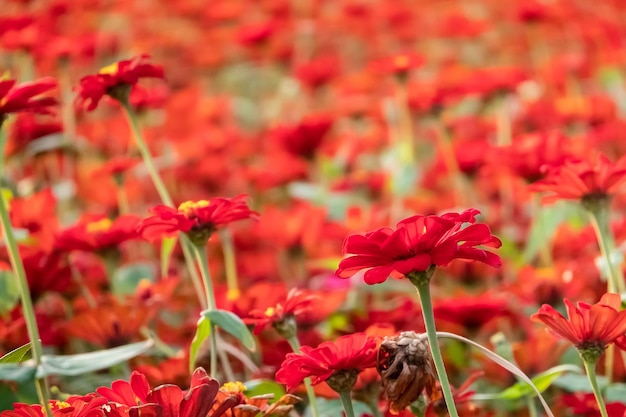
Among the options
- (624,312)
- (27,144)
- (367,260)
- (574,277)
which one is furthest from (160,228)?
(27,144)

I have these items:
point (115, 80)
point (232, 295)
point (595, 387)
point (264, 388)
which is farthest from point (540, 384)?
point (115, 80)

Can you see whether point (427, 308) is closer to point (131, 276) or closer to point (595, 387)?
point (595, 387)

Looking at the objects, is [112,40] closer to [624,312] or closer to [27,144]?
[27,144]

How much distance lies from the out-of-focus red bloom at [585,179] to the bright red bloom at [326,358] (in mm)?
239

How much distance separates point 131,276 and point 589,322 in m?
0.70

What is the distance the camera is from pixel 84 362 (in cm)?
80

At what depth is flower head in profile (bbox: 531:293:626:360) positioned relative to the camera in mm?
648

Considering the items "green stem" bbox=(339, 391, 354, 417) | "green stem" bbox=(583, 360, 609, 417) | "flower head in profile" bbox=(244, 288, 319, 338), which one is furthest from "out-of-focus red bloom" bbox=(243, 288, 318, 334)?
"green stem" bbox=(583, 360, 609, 417)

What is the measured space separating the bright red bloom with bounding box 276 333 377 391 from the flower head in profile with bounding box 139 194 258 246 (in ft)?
0.50

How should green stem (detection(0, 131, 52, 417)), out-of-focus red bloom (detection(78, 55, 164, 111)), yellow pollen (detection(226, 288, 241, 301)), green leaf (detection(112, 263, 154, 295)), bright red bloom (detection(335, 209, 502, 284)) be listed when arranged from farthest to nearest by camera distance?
green leaf (detection(112, 263, 154, 295)), yellow pollen (detection(226, 288, 241, 301)), out-of-focus red bloom (detection(78, 55, 164, 111)), green stem (detection(0, 131, 52, 417)), bright red bloom (detection(335, 209, 502, 284))

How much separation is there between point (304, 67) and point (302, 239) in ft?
2.10

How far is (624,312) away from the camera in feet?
2.09

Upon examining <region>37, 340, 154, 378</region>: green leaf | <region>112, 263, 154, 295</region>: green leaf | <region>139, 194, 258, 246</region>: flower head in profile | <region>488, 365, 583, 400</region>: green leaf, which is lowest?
<region>112, 263, 154, 295</region>: green leaf

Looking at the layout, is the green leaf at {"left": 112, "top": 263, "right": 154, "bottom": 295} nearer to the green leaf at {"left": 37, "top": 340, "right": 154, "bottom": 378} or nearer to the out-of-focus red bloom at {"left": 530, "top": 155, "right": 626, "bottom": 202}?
the green leaf at {"left": 37, "top": 340, "right": 154, "bottom": 378}
